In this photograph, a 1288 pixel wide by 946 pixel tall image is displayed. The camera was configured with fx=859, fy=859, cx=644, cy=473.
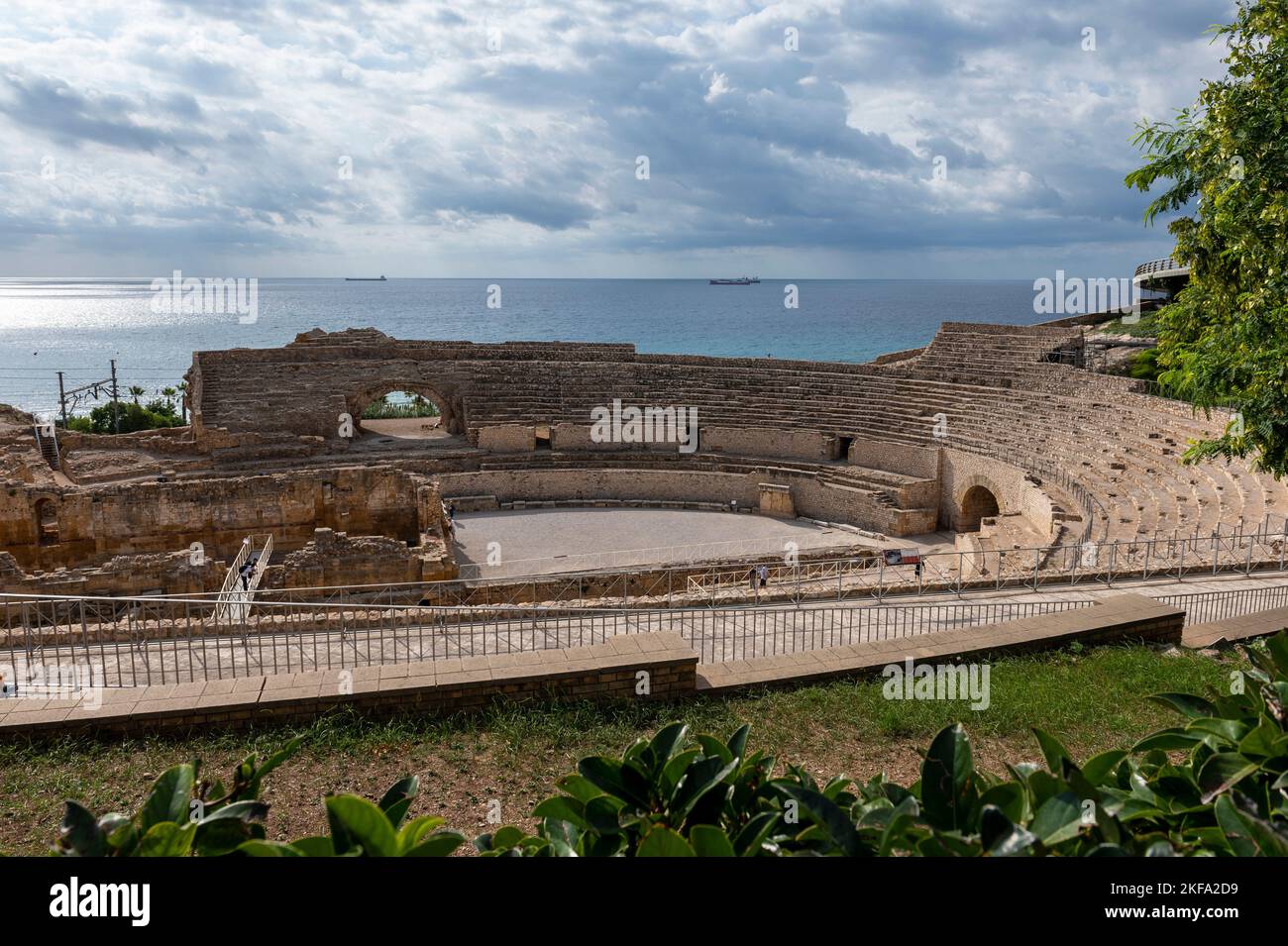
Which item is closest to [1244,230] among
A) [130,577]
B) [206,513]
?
[130,577]

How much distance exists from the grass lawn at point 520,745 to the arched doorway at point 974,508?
19657 millimetres

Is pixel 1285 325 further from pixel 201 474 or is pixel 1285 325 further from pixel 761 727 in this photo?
pixel 201 474

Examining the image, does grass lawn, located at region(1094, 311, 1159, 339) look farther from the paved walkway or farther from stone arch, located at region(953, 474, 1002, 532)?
the paved walkway

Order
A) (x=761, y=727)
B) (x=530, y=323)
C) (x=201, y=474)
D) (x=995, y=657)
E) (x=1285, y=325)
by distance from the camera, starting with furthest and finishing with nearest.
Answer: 1. (x=530, y=323)
2. (x=201, y=474)
3. (x=1285, y=325)
4. (x=995, y=657)
5. (x=761, y=727)

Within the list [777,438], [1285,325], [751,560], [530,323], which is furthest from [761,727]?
[530,323]

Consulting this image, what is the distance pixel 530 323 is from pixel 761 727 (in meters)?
165

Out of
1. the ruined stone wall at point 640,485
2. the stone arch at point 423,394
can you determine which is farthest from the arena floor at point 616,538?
the stone arch at point 423,394

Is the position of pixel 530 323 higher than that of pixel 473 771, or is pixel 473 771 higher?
pixel 530 323

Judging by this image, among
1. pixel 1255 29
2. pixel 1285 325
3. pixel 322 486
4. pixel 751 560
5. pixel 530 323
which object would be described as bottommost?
pixel 751 560

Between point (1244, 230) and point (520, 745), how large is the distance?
948 centimetres

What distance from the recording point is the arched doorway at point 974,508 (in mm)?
26891

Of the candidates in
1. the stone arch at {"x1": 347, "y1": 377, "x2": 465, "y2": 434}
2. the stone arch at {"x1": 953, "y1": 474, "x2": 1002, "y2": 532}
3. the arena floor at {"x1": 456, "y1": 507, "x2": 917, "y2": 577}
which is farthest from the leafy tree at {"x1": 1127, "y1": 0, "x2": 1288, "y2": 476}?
the stone arch at {"x1": 347, "y1": 377, "x2": 465, "y2": 434}

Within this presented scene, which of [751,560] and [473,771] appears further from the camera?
[751,560]
